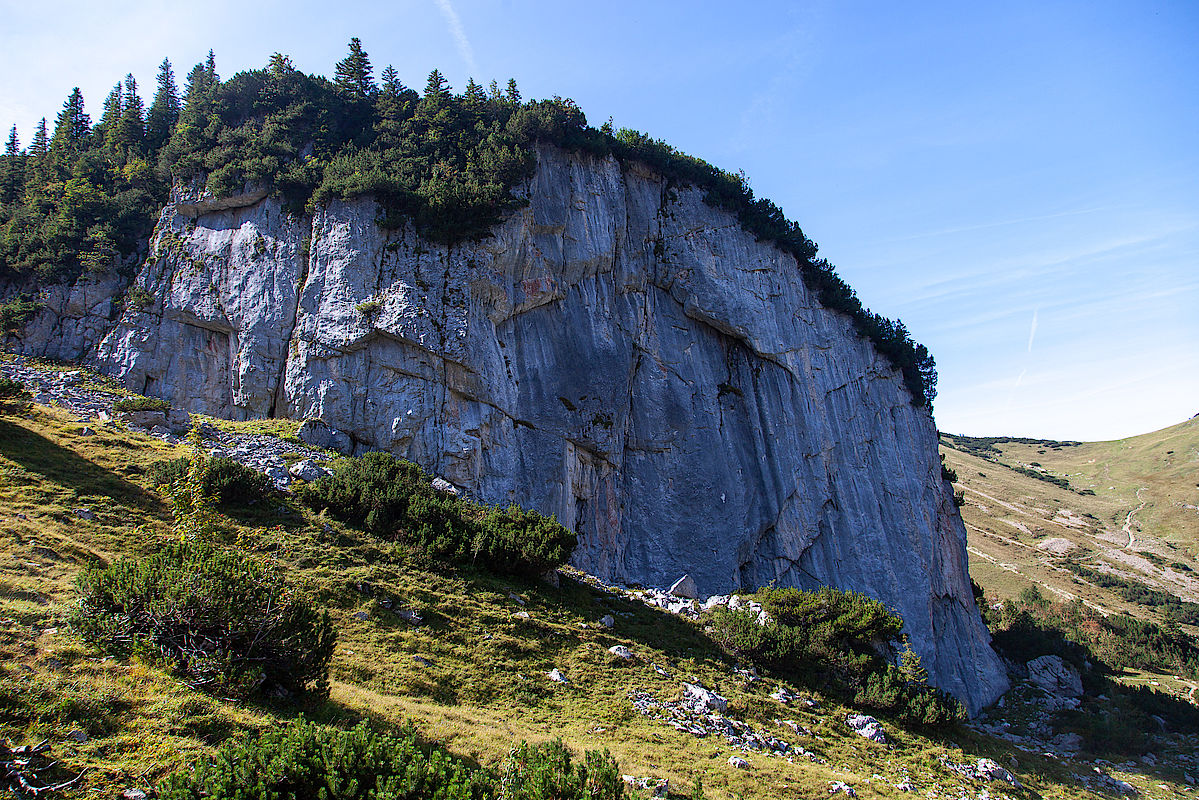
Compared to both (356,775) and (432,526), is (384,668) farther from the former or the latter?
(432,526)

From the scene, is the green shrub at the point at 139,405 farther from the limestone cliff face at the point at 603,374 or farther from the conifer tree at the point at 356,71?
the conifer tree at the point at 356,71

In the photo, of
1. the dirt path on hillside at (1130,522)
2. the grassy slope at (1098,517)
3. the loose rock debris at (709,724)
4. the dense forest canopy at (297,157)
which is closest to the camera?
the loose rock debris at (709,724)

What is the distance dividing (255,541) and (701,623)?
1420 cm

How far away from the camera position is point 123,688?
7660 millimetres

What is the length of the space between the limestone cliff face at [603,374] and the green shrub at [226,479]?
29.4 feet

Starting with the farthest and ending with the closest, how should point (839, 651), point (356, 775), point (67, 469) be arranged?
point (839, 651) < point (67, 469) < point (356, 775)

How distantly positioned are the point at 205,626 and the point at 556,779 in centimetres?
612

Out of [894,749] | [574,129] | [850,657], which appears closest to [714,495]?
[850,657]

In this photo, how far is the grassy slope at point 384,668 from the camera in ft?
23.8

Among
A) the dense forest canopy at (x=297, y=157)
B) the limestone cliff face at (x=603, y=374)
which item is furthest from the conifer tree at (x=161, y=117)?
the limestone cliff face at (x=603, y=374)

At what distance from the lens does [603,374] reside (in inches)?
1348

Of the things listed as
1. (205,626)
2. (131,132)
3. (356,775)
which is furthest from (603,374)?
(131,132)

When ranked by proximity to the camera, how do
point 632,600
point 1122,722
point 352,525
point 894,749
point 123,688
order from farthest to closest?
point 1122,722 → point 632,600 → point 352,525 → point 894,749 → point 123,688

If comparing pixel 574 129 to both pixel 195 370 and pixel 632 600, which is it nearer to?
pixel 195 370
